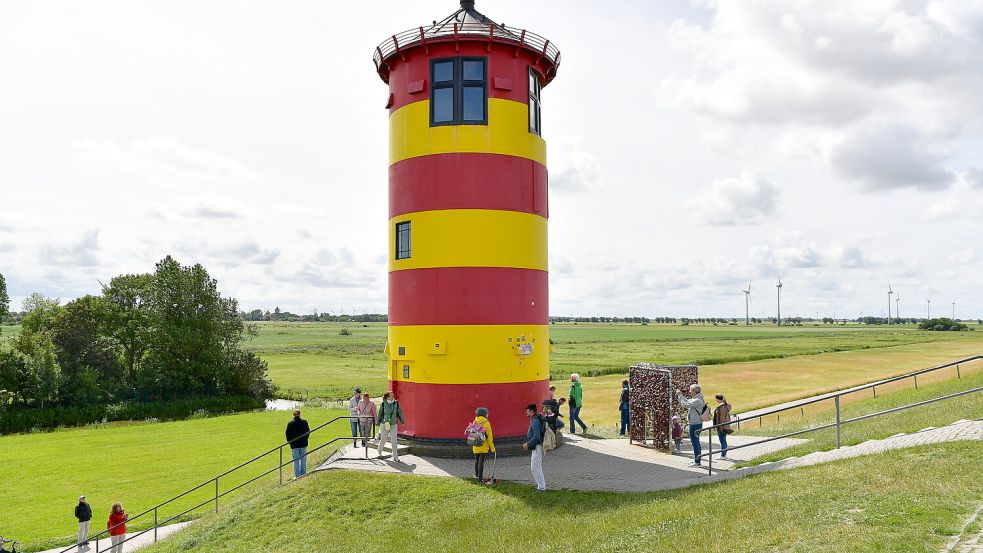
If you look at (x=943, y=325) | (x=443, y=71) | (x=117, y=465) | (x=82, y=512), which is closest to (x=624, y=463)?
(x=443, y=71)

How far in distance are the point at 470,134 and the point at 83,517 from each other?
14.0 metres

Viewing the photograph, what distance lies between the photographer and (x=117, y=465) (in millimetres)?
26672

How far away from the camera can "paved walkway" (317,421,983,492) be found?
41.7 ft

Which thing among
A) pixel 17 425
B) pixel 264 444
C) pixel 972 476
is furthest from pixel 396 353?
pixel 17 425

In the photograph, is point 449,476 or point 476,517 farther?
point 449,476

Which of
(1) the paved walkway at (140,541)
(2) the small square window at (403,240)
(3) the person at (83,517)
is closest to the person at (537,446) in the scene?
(2) the small square window at (403,240)

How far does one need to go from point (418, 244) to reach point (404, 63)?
527 centimetres

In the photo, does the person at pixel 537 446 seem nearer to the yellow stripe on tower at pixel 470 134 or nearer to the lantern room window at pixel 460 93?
the yellow stripe on tower at pixel 470 134

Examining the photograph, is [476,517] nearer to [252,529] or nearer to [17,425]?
[252,529]

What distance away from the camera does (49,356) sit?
4425cm

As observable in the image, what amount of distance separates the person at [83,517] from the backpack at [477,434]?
10.2 m

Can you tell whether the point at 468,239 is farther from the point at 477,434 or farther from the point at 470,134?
the point at 477,434

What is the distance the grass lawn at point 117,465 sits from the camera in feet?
65.6

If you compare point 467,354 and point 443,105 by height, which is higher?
point 443,105
